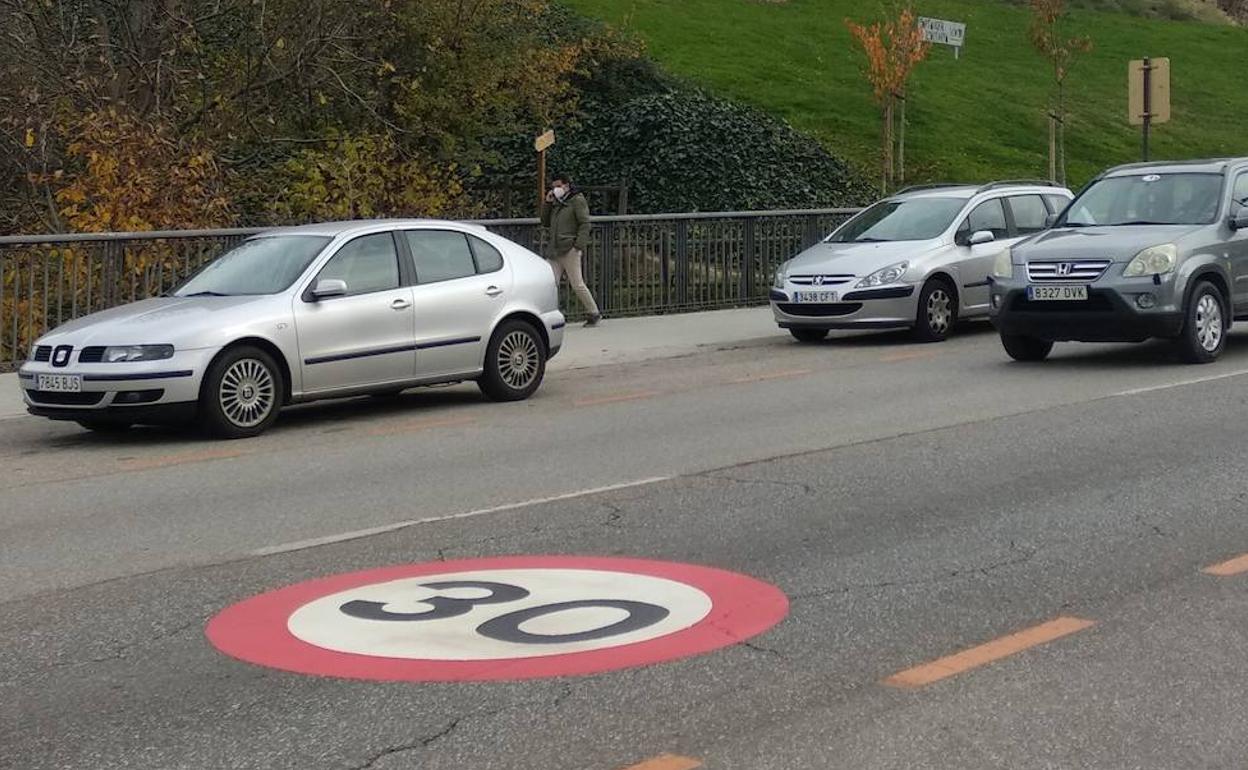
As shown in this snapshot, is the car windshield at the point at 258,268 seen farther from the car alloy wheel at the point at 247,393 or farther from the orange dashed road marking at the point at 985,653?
the orange dashed road marking at the point at 985,653

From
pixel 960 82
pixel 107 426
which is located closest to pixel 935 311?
pixel 107 426

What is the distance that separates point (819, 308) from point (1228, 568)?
35.9 ft

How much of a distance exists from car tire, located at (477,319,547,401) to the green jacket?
5762 millimetres

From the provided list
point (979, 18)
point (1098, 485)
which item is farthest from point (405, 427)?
point (979, 18)

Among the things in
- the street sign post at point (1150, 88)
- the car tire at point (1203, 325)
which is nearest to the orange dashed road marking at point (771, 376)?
the car tire at point (1203, 325)

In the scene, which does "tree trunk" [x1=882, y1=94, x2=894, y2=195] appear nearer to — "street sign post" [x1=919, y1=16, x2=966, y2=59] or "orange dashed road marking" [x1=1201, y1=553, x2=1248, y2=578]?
"street sign post" [x1=919, y1=16, x2=966, y2=59]

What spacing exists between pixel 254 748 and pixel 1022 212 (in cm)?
1590

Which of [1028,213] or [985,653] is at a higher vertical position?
[1028,213]

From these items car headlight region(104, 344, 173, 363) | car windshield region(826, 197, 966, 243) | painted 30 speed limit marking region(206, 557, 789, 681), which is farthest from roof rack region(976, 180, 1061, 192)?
painted 30 speed limit marking region(206, 557, 789, 681)

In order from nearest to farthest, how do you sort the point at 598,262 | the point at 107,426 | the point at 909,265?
the point at 107,426
the point at 909,265
the point at 598,262

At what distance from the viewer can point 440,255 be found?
1370 cm

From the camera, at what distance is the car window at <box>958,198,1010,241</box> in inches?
742

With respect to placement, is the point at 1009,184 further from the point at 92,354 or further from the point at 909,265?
the point at 92,354

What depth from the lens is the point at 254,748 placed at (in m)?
4.95
